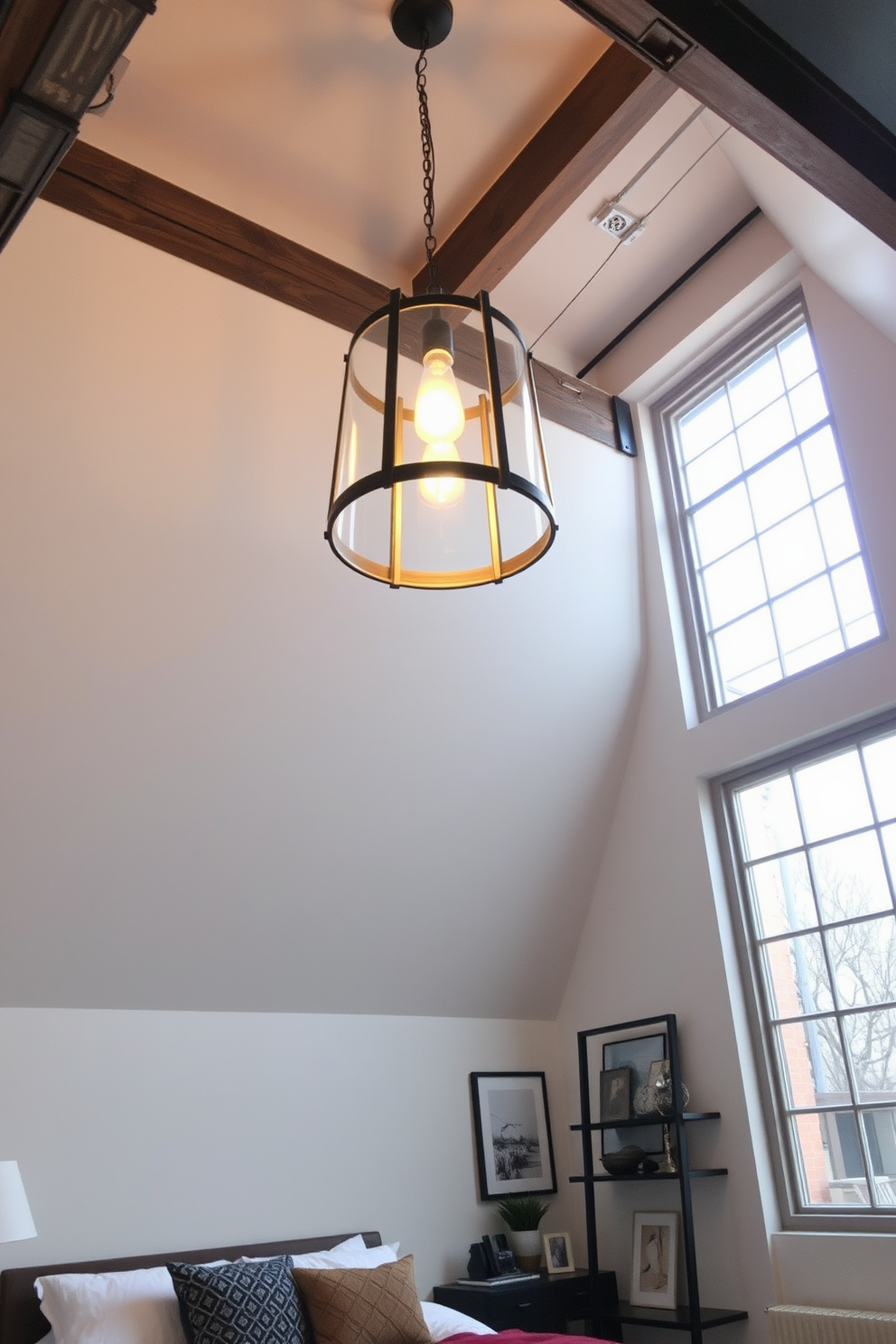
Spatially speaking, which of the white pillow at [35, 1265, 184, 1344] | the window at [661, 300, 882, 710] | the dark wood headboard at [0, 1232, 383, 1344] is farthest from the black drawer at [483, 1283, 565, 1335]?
the window at [661, 300, 882, 710]

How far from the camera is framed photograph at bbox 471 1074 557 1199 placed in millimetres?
4711

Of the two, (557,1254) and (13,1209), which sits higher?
(13,1209)

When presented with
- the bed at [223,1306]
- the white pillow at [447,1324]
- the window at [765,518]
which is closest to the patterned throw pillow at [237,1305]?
the bed at [223,1306]

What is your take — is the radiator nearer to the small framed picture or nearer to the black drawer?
the black drawer

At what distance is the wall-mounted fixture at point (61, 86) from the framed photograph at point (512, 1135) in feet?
14.4

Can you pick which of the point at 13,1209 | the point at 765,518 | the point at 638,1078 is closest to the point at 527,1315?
the point at 638,1078

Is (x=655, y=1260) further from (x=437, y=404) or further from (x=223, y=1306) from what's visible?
(x=437, y=404)

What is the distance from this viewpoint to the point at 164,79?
3.25 meters

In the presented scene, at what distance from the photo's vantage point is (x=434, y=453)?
2160mm

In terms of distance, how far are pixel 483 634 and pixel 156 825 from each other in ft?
4.94

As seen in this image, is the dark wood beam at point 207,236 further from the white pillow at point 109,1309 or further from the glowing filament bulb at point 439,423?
the white pillow at point 109,1309

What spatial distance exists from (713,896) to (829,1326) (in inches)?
61.5

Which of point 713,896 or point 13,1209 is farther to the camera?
point 713,896

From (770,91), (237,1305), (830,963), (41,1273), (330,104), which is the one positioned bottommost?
(237,1305)
